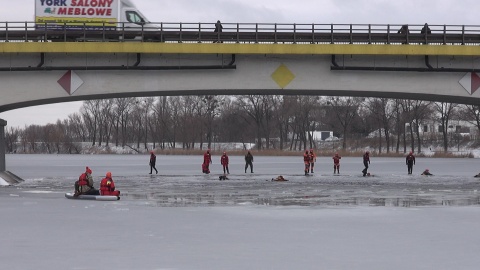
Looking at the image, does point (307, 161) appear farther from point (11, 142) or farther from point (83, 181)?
point (11, 142)

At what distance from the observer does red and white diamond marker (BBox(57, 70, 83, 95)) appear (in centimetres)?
3653

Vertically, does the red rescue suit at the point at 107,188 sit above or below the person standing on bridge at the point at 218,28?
below

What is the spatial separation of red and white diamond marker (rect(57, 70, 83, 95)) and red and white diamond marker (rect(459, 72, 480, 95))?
17.7 metres

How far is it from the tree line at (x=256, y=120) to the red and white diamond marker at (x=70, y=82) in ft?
280

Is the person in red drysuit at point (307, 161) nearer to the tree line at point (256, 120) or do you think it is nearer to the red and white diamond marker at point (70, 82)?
the red and white diamond marker at point (70, 82)

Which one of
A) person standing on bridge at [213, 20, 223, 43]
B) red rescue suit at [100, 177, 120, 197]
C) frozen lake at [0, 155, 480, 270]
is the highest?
person standing on bridge at [213, 20, 223, 43]

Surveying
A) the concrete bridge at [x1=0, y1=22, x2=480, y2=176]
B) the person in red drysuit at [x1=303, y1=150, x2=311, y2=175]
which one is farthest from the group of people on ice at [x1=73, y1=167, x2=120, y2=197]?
the person in red drysuit at [x1=303, y1=150, x2=311, y2=175]

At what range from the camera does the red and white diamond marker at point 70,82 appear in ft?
120

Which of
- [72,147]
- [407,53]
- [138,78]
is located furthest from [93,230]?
[72,147]

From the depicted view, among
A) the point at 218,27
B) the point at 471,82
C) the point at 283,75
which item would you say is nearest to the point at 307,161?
the point at 283,75

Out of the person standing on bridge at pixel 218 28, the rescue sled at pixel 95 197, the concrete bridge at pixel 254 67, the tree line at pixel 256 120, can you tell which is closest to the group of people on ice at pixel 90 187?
the rescue sled at pixel 95 197

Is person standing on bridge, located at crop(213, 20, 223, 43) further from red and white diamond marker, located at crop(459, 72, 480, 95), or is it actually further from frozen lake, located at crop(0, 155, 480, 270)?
red and white diamond marker, located at crop(459, 72, 480, 95)

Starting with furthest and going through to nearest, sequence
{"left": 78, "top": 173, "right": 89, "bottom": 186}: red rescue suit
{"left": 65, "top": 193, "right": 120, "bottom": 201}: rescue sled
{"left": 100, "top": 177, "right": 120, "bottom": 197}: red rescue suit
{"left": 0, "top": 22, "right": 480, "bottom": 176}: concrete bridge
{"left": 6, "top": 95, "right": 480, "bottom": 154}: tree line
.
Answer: {"left": 6, "top": 95, "right": 480, "bottom": 154}: tree line
{"left": 0, "top": 22, "right": 480, "bottom": 176}: concrete bridge
{"left": 78, "top": 173, "right": 89, "bottom": 186}: red rescue suit
{"left": 100, "top": 177, "right": 120, "bottom": 197}: red rescue suit
{"left": 65, "top": 193, "right": 120, "bottom": 201}: rescue sled

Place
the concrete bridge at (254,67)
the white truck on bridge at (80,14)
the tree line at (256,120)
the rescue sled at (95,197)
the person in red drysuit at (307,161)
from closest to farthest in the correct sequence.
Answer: the rescue sled at (95,197) < the concrete bridge at (254,67) < the white truck on bridge at (80,14) < the person in red drysuit at (307,161) < the tree line at (256,120)
